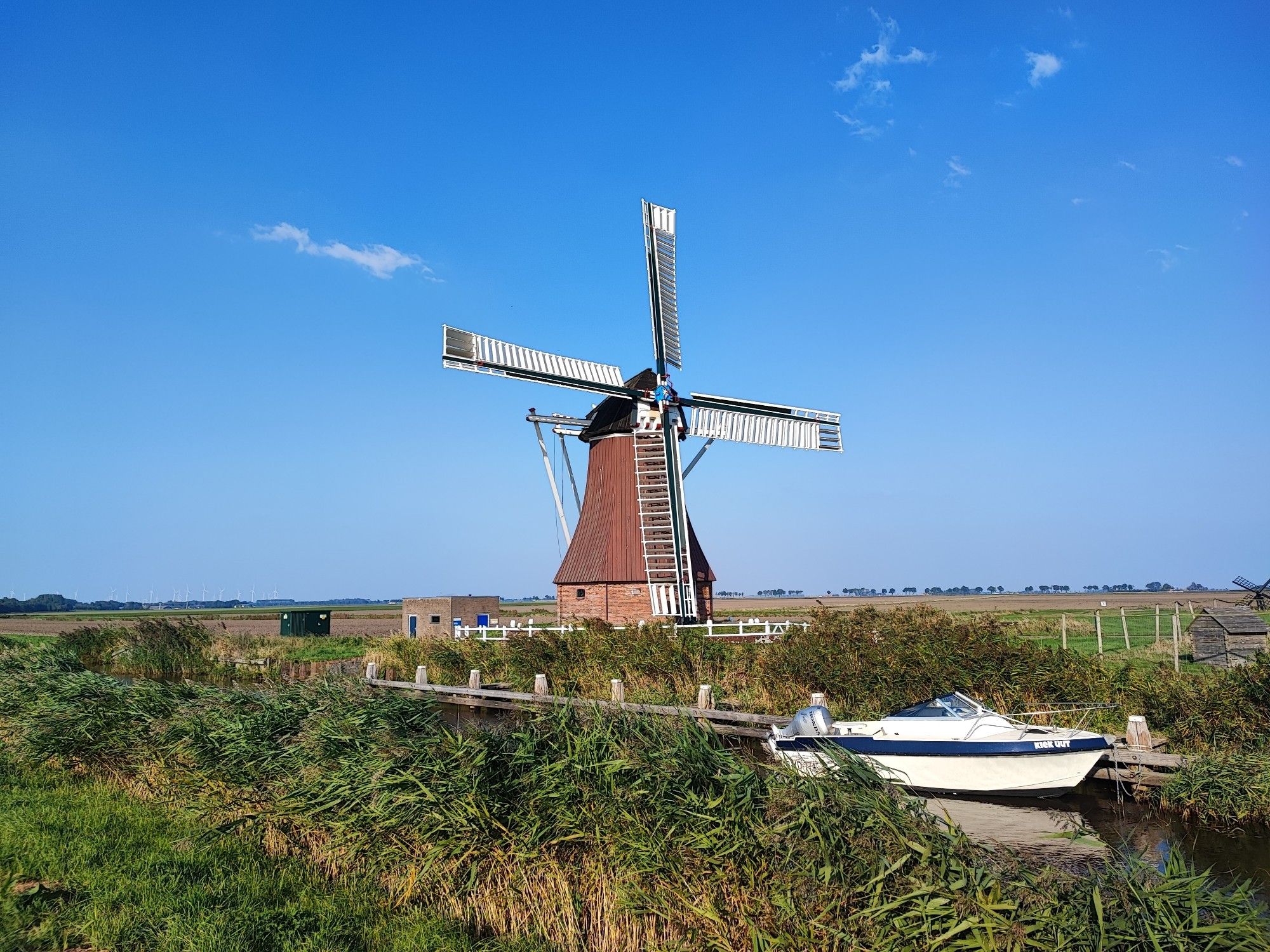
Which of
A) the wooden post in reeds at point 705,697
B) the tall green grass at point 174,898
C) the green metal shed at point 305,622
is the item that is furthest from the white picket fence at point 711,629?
the green metal shed at point 305,622

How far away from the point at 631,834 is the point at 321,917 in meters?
2.33

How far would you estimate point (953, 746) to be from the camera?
10.9 meters

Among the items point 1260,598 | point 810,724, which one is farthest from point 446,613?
point 1260,598

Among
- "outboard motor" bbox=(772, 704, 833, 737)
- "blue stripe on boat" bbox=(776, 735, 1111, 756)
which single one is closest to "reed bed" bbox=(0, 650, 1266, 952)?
"blue stripe on boat" bbox=(776, 735, 1111, 756)

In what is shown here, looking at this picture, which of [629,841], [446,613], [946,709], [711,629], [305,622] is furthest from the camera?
[305,622]

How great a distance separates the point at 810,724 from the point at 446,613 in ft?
59.8

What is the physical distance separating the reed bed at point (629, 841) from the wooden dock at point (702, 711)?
0.89 m

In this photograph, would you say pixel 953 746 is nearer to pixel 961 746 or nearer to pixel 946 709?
pixel 961 746

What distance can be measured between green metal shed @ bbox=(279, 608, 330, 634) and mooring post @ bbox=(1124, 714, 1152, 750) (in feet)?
99.7

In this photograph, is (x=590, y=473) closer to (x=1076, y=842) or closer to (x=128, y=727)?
(x=128, y=727)

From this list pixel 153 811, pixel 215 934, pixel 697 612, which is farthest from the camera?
pixel 697 612

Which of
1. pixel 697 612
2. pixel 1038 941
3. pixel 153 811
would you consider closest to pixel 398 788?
pixel 153 811

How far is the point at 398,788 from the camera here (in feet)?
23.0

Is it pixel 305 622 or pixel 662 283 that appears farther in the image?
pixel 305 622
